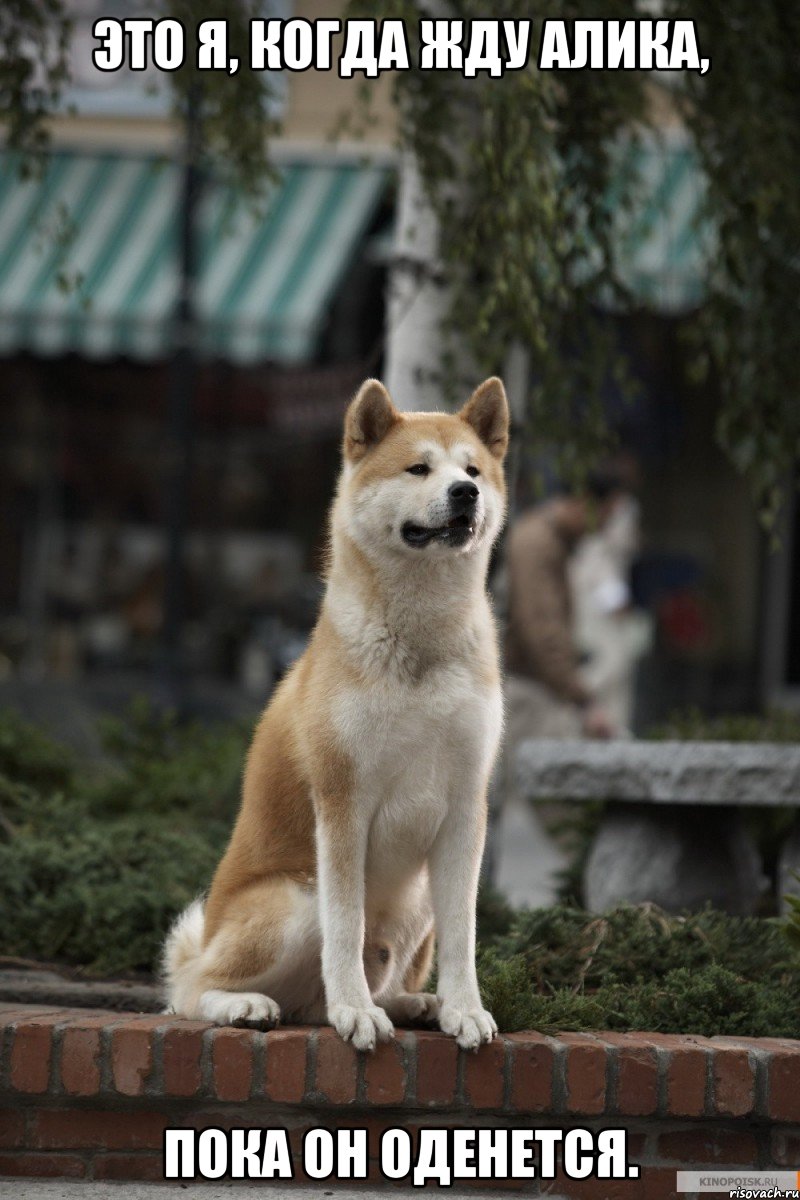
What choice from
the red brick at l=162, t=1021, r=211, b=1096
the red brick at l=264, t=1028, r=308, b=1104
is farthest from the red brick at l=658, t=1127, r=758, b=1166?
the red brick at l=162, t=1021, r=211, b=1096

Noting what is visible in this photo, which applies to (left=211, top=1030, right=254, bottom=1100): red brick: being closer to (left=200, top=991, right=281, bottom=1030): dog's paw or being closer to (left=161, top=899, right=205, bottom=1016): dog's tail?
(left=200, top=991, right=281, bottom=1030): dog's paw

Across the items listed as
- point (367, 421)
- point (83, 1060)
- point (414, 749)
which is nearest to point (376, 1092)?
point (83, 1060)

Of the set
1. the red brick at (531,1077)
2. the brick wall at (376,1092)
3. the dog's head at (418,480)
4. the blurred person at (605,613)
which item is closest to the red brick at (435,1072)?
the brick wall at (376,1092)

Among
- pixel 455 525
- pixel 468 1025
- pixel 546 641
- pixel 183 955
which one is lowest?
pixel 468 1025

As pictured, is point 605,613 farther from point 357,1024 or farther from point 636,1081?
point 357,1024

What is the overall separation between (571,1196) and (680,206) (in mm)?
9689

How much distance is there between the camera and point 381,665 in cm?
338

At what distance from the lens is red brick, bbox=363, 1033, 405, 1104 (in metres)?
3.41

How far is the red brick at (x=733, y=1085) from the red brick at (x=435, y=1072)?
1.84ft

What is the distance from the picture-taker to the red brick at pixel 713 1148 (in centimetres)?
352

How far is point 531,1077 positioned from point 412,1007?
1.11ft

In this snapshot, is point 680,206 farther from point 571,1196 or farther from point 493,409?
point 571,1196

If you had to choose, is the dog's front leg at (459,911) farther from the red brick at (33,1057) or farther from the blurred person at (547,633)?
the blurred person at (547,633)

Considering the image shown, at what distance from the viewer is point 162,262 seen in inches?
477
